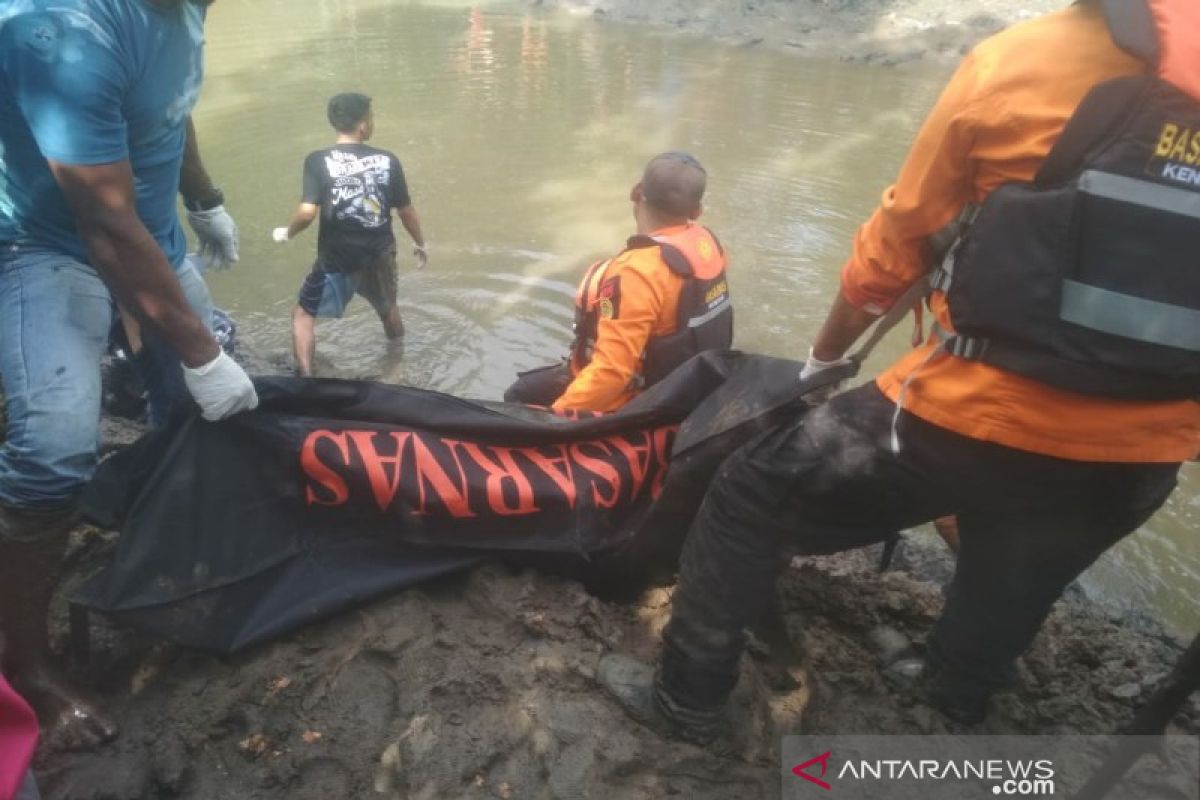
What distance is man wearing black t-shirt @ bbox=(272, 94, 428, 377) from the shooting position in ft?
16.8

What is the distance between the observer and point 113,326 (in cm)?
281

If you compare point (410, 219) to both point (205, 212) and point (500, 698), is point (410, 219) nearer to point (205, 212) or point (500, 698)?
point (205, 212)

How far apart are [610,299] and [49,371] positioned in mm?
1888

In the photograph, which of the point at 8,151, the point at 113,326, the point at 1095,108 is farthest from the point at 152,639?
the point at 1095,108

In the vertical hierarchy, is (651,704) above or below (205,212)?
below

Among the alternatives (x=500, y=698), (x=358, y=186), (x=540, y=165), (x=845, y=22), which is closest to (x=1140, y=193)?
(x=500, y=698)

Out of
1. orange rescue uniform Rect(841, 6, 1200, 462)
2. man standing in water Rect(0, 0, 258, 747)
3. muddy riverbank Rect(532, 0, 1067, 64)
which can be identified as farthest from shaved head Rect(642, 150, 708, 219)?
muddy riverbank Rect(532, 0, 1067, 64)

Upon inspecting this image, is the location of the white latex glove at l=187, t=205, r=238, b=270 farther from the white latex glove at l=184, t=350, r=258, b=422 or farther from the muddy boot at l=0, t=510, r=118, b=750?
the muddy boot at l=0, t=510, r=118, b=750

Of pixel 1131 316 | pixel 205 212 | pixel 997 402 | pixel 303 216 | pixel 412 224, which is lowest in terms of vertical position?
pixel 412 224

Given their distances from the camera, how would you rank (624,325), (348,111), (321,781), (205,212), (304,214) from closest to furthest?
(321,781), (624,325), (205,212), (348,111), (304,214)

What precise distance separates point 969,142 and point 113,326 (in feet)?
8.82

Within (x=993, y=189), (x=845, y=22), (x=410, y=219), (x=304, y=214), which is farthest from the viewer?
(x=845, y=22)

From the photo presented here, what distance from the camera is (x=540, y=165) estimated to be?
9.12 meters

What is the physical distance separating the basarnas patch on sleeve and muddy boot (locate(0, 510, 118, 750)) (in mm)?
1930
